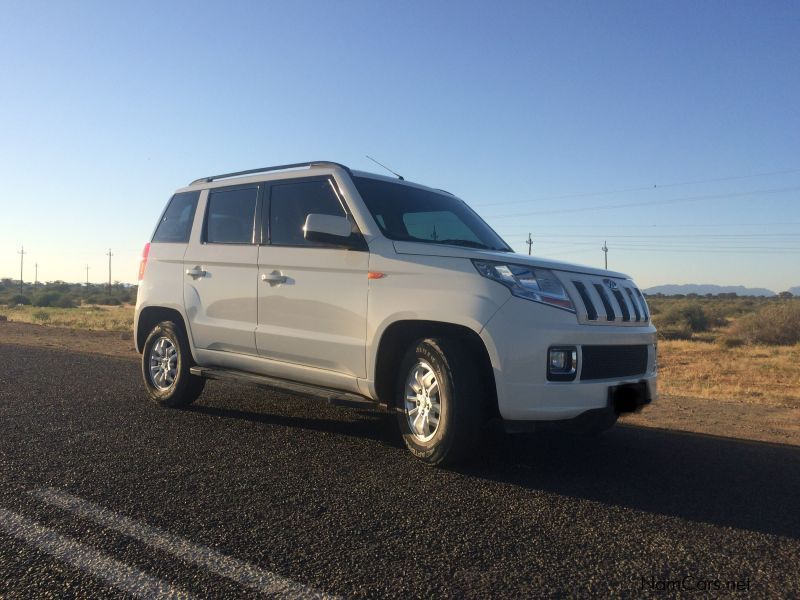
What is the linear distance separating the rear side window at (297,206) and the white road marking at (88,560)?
2843mm

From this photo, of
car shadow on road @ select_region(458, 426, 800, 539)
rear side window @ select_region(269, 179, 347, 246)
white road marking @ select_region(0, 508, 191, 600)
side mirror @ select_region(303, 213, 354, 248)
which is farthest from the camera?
rear side window @ select_region(269, 179, 347, 246)

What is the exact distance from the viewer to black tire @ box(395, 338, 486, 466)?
14.3 ft

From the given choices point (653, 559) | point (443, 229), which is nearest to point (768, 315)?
point (443, 229)

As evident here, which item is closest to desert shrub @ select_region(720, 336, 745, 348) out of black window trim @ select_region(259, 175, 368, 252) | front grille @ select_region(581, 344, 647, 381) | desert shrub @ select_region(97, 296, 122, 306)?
Result: front grille @ select_region(581, 344, 647, 381)

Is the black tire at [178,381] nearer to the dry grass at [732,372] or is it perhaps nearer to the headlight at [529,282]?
the headlight at [529,282]

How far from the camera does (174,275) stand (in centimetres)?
679

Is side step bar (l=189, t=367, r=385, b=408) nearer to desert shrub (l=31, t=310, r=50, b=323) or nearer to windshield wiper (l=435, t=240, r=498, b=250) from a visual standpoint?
windshield wiper (l=435, t=240, r=498, b=250)

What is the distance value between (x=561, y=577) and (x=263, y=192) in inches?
170

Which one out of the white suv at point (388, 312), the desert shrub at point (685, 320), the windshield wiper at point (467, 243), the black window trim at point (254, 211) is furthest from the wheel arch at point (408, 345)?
the desert shrub at point (685, 320)

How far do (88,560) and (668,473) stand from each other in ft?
11.6

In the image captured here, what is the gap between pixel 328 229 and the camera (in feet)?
16.3

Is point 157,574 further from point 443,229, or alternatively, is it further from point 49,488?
point 443,229

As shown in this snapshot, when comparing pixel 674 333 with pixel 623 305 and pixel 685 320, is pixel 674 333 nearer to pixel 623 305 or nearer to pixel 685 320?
pixel 685 320

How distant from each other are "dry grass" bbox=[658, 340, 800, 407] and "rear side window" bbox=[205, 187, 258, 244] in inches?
273
